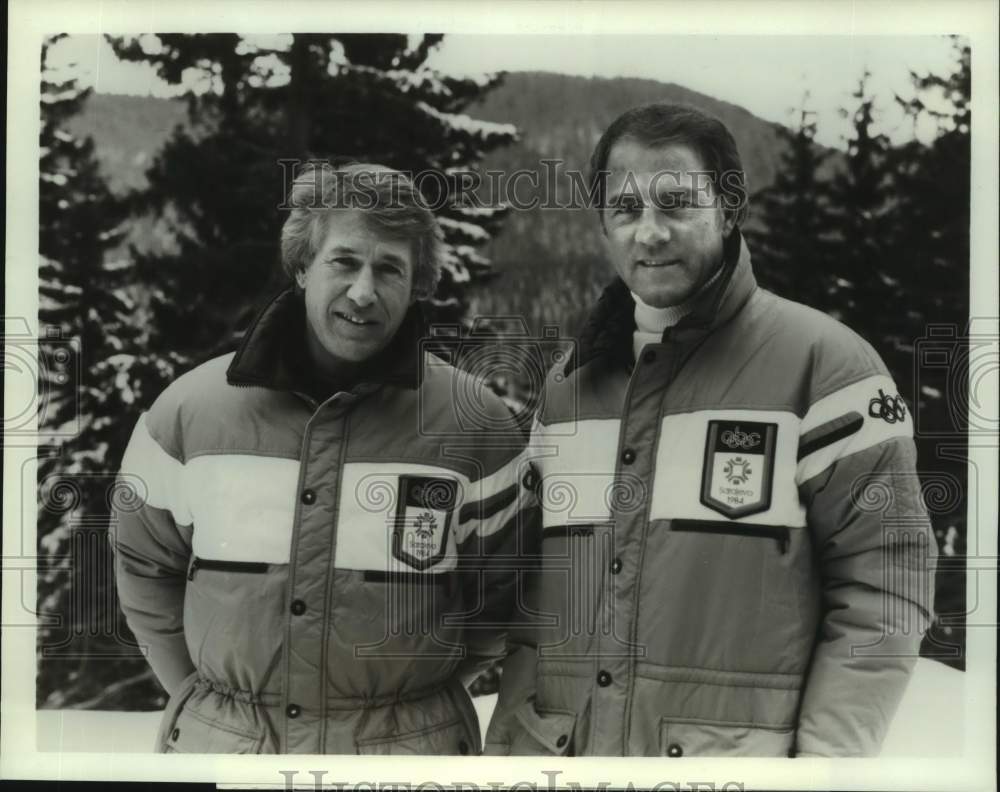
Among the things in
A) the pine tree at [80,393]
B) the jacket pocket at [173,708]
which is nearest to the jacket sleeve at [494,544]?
the jacket pocket at [173,708]

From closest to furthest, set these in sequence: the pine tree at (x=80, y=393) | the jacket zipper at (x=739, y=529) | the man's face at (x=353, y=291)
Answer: the jacket zipper at (x=739, y=529) → the man's face at (x=353, y=291) → the pine tree at (x=80, y=393)

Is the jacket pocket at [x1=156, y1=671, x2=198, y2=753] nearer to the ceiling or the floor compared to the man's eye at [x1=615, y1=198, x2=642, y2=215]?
nearer to the floor

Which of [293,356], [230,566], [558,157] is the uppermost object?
[558,157]

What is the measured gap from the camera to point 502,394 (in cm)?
324

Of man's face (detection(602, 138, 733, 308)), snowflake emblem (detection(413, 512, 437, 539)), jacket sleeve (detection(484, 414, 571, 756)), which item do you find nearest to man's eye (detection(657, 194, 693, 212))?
man's face (detection(602, 138, 733, 308))

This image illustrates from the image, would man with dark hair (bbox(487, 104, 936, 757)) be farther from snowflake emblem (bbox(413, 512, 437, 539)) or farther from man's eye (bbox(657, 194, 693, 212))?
snowflake emblem (bbox(413, 512, 437, 539))

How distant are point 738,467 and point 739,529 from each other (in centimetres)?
16

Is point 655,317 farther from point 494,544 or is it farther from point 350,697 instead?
point 350,697

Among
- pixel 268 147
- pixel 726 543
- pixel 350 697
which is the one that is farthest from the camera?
pixel 268 147

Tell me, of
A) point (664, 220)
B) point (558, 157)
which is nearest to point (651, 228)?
point (664, 220)

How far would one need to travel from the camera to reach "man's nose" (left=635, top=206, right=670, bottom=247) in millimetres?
3150

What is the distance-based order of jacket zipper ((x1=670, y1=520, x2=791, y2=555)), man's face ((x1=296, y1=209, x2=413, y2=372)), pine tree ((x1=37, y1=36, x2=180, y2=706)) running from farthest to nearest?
pine tree ((x1=37, y1=36, x2=180, y2=706)), man's face ((x1=296, y1=209, x2=413, y2=372)), jacket zipper ((x1=670, y1=520, x2=791, y2=555))

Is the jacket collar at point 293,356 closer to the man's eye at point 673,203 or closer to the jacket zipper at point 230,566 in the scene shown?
the jacket zipper at point 230,566

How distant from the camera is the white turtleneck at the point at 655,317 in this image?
10.3 ft
